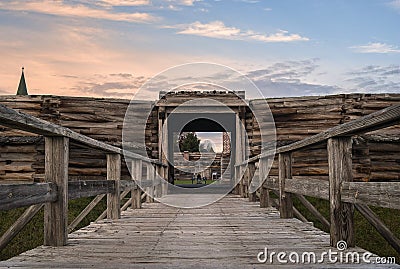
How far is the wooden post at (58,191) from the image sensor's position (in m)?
3.61

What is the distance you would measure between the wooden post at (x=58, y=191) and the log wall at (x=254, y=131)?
9.12 m

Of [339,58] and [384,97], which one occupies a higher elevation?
[339,58]

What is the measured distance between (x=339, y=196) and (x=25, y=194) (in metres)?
2.03

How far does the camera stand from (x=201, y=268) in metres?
2.73

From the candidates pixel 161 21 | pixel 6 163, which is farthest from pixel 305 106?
pixel 6 163

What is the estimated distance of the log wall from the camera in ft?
42.3


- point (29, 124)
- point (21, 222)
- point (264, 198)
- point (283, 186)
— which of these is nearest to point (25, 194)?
point (29, 124)

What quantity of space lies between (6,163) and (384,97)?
31.7 feet

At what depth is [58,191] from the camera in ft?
12.0

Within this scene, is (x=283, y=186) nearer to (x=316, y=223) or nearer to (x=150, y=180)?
(x=150, y=180)

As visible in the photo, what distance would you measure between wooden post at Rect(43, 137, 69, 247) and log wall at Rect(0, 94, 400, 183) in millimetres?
9124

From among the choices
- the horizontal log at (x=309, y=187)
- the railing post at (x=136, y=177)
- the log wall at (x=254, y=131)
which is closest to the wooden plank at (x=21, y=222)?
the railing post at (x=136, y=177)

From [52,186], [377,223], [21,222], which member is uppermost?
[52,186]

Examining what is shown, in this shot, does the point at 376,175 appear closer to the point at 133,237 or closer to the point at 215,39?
the point at 215,39
